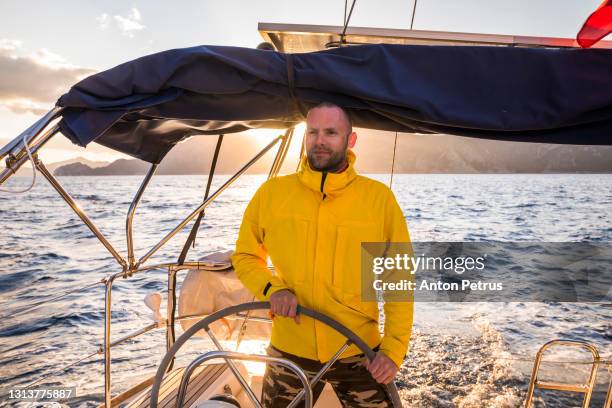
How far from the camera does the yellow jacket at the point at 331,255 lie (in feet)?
5.46

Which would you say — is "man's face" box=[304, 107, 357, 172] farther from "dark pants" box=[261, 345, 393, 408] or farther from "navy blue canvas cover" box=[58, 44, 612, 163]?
"dark pants" box=[261, 345, 393, 408]

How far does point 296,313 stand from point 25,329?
22.8ft

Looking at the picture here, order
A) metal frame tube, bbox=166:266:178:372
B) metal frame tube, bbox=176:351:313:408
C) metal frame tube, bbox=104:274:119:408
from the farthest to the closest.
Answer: metal frame tube, bbox=166:266:178:372 → metal frame tube, bbox=104:274:119:408 → metal frame tube, bbox=176:351:313:408

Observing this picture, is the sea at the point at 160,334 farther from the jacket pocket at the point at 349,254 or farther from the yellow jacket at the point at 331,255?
the jacket pocket at the point at 349,254

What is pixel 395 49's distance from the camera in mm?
1661

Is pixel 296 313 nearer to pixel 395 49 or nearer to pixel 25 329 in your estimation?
pixel 395 49

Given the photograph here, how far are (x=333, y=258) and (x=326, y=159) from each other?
341 millimetres

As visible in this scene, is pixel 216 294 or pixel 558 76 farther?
pixel 216 294

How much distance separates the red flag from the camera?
5.24 ft

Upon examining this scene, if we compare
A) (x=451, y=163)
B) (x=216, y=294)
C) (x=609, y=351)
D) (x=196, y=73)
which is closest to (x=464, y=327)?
(x=609, y=351)

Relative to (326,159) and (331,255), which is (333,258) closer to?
(331,255)

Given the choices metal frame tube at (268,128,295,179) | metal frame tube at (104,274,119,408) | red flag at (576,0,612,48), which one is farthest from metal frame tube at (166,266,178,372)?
red flag at (576,0,612,48)

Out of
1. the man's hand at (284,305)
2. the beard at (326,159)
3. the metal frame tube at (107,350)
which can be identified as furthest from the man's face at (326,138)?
the metal frame tube at (107,350)

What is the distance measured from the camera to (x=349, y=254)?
65.7 inches
